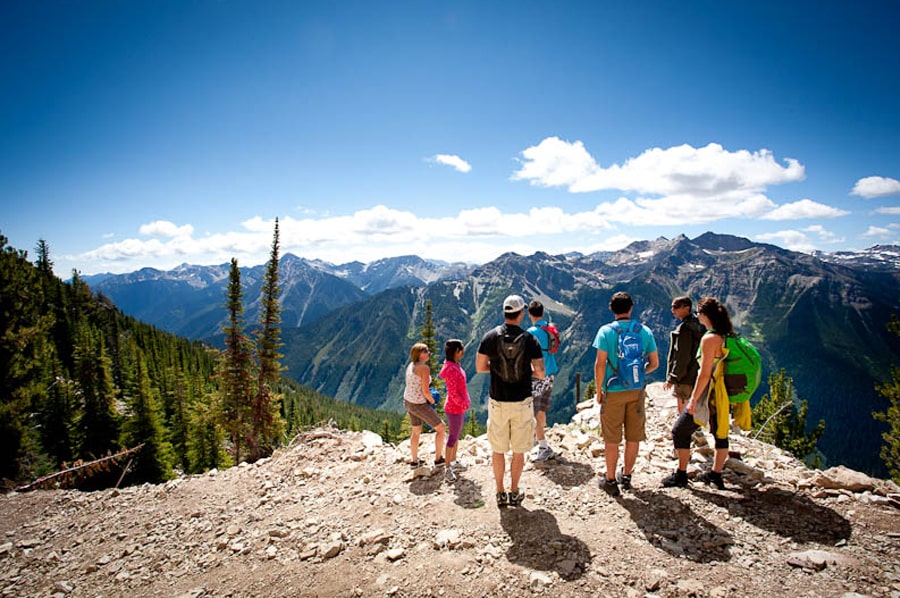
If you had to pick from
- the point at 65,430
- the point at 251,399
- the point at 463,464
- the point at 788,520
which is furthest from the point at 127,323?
the point at 788,520

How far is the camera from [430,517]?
627 cm

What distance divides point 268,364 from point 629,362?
20762mm

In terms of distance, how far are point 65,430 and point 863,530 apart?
44958 mm

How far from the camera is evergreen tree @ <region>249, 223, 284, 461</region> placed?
849 inches

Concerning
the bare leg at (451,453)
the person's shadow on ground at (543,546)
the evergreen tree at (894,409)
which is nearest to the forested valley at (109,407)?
the bare leg at (451,453)

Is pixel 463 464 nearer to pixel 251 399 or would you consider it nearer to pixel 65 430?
pixel 251 399

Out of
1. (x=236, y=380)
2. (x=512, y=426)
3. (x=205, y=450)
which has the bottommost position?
(x=205, y=450)

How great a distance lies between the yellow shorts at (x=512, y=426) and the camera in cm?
608

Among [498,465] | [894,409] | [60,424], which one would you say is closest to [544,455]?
[498,465]

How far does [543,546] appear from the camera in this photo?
5.21 meters

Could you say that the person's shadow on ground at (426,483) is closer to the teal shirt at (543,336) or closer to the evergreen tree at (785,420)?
the teal shirt at (543,336)

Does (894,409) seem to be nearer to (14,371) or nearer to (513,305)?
(513,305)

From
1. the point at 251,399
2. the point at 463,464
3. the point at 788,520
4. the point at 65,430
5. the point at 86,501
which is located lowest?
the point at 65,430

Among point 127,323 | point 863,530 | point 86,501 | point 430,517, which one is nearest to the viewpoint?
point 863,530
